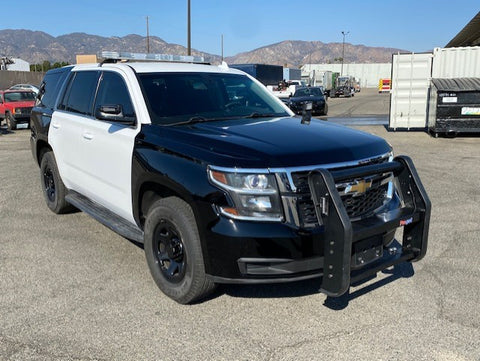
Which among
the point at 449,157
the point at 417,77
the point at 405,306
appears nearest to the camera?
the point at 405,306

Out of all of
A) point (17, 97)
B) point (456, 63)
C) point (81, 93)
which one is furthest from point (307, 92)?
point (81, 93)

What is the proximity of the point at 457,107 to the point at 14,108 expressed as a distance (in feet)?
53.9

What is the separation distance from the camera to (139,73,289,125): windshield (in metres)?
4.16

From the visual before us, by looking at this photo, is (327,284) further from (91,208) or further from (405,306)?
(91,208)

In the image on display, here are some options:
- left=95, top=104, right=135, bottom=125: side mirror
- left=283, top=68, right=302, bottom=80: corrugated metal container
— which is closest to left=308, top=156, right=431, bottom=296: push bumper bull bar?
left=95, top=104, right=135, bottom=125: side mirror

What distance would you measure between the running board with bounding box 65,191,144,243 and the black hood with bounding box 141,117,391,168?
906 millimetres

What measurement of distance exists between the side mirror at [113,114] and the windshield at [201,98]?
0.76 ft

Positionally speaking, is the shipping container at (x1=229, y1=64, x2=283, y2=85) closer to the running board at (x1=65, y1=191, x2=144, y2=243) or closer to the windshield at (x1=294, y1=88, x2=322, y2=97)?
the windshield at (x1=294, y1=88, x2=322, y2=97)

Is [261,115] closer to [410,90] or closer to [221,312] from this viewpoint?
[221,312]

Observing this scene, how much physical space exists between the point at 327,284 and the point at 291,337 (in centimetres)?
48

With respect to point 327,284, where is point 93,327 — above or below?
below

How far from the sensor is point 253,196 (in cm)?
310

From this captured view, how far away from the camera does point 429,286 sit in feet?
13.1

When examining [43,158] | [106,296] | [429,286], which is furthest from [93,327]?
[43,158]
